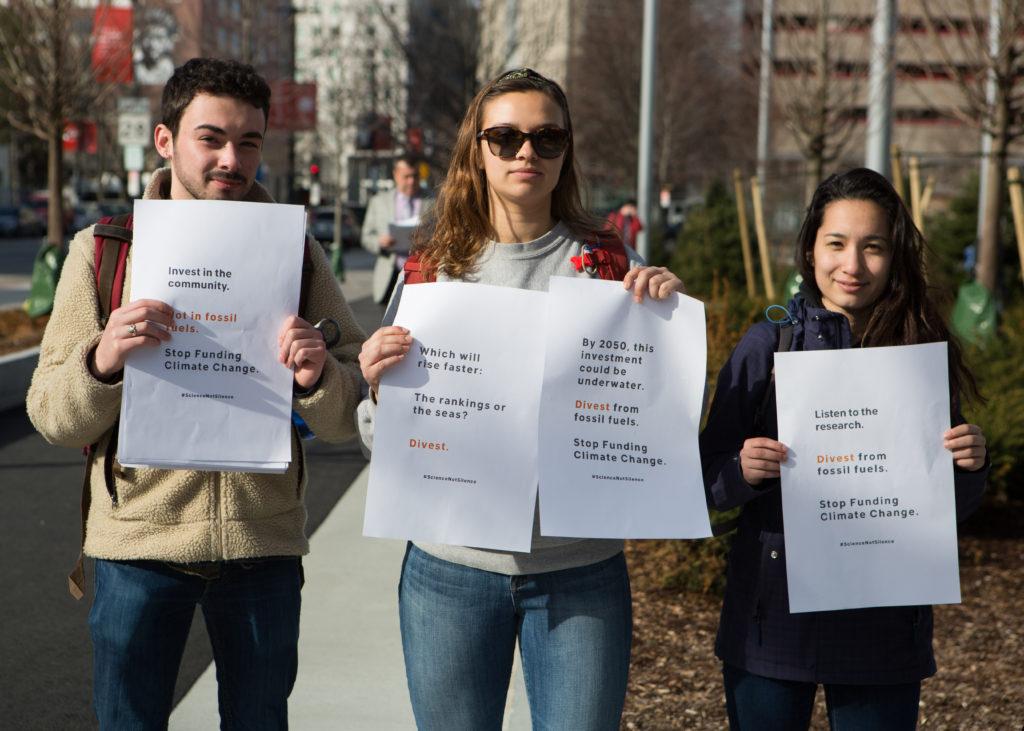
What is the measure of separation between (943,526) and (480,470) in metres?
0.98

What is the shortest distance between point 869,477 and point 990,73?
28.2 feet

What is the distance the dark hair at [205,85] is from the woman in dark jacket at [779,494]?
1.19 m

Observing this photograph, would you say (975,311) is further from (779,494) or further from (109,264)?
(109,264)

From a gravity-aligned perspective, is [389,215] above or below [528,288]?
above

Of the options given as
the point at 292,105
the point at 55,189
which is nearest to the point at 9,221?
the point at 292,105

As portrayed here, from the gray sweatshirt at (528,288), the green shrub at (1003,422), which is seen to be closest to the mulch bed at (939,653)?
the green shrub at (1003,422)

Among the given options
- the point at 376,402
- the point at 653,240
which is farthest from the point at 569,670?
the point at 653,240

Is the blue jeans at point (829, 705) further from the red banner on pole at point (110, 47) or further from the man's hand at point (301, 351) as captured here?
the red banner on pole at point (110, 47)

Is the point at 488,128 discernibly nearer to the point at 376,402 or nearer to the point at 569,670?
the point at 376,402

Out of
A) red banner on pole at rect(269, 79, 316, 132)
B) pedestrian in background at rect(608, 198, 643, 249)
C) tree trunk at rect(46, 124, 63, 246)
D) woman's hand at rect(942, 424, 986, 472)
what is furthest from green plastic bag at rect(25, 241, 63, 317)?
red banner on pole at rect(269, 79, 316, 132)

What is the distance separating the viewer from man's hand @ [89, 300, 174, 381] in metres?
2.50

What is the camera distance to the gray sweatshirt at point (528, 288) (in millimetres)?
2594

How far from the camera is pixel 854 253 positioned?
8.78ft

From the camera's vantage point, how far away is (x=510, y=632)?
104 inches
